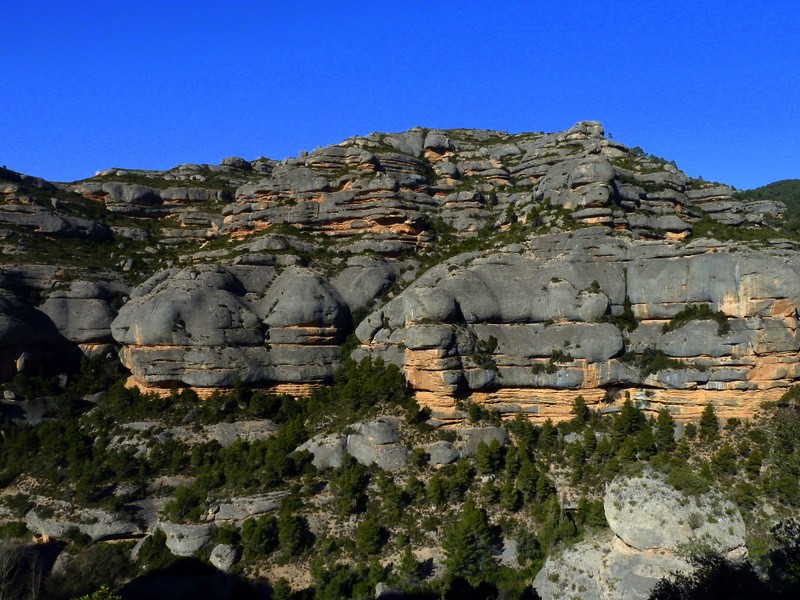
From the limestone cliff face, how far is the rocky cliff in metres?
0.14

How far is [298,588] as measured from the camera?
28688 millimetres

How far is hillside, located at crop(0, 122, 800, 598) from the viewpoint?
94.3 feet

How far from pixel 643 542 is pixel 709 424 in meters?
12.2

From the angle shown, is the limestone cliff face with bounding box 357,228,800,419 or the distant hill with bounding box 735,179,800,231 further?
the distant hill with bounding box 735,179,800,231

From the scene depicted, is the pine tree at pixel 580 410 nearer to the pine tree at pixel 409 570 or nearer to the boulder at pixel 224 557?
the pine tree at pixel 409 570

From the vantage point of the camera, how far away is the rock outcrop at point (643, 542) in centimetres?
2420

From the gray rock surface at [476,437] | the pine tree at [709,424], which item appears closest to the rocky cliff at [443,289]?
the pine tree at [709,424]

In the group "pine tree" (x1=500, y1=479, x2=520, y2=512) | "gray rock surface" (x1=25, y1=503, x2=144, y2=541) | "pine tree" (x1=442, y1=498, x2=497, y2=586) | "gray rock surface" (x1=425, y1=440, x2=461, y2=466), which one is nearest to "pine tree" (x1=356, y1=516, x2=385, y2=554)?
"pine tree" (x1=442, y1=498, x2=497, y2=586)

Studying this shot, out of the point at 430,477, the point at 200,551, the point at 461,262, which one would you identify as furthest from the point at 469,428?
the point at 200,551

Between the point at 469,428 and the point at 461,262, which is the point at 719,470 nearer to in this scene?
the point at 469,428

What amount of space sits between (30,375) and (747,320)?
5805 centimetres

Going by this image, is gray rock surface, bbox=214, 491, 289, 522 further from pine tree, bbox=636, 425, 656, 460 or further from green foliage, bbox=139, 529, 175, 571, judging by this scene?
pine tree, bbox=636, 425, 656, 460

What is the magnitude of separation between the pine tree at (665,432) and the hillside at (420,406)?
0.17 metres

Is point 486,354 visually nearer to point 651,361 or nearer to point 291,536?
point 651,361
